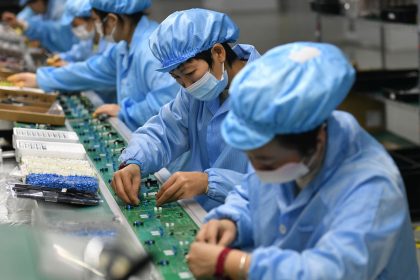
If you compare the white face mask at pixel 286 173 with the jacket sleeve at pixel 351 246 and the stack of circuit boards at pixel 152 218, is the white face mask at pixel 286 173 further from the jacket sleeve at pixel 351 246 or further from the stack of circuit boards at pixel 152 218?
the stack of circuit boards at pixel 152 218

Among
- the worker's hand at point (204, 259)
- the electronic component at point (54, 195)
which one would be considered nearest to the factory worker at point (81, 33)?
the electronic component at point (54, 195)

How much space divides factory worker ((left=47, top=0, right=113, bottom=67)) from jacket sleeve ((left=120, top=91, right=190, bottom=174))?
2661mm

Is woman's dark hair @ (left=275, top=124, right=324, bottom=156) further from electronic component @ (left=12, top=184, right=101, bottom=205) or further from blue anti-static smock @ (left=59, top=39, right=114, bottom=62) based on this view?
blue anti-static smock @ (left=59, top=39, right=114, bottom=62)

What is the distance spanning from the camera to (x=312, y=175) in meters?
2.08

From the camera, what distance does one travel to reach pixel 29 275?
237cm

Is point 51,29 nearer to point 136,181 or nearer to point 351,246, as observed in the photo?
point 136,181

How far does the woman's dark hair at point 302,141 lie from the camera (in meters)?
1.96

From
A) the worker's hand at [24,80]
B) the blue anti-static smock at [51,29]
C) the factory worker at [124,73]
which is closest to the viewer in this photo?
the factory worker at [124,73]

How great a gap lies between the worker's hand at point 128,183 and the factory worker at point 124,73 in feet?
3.94

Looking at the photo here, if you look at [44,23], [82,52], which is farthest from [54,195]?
[44,23]

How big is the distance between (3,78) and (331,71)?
394cm

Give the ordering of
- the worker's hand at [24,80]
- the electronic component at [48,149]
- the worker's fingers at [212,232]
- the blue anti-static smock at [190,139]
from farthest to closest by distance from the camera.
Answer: the worker's hand at [24,80]
the electronic component at [48,149]
the blue anti-static smock at [190,139]
the worker's fingers at [212,232]

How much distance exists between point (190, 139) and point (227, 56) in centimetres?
46

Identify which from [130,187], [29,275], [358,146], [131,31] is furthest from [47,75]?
[358,146]
